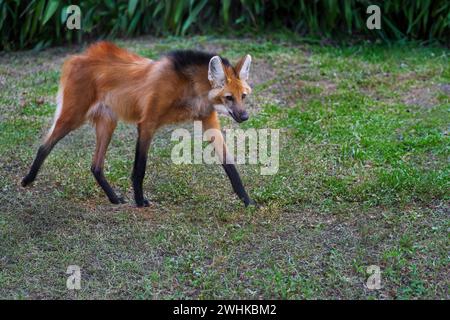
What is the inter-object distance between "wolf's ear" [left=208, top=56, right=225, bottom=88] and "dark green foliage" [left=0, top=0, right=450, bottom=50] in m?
3.44

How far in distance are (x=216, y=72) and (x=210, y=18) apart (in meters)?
3.85

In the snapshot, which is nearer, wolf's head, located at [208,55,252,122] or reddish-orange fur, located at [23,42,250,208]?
wolf's head, located at [208,55,252,122]

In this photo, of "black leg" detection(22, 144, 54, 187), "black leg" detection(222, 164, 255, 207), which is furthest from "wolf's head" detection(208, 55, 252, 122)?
"black leg" detection(22, 144, 54, 187)

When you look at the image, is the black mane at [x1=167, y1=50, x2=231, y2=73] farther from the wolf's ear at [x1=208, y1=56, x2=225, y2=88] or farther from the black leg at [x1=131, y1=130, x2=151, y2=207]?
the black leg at [x1=131, y1=130, x2=151, y2=207]

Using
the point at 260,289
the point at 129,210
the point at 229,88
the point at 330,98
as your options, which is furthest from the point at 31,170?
the point at 330,98

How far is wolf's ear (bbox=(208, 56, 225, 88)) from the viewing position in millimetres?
4324

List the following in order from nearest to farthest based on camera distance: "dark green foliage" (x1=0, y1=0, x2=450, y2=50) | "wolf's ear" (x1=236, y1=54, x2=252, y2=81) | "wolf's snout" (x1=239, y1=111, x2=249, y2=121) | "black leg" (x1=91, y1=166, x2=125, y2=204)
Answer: "wolf's snout" (x1=239, y1=111, x2=249, y2=121) → "wolf's ear" (x1=236, y1=54, x2=252, y2=81) → "black leg" (x1=91, y1=166, x2=125, y2=204) → "dark green foliage" (x1=0, y1=0, x2=450, y2=50)

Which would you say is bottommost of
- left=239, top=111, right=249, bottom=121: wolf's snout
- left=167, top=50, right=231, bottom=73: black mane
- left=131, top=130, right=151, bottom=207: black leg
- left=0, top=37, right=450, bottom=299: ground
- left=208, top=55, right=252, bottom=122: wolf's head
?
left=0, top=37, right=450, bottom=299: ground

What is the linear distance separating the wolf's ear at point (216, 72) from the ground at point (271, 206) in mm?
804

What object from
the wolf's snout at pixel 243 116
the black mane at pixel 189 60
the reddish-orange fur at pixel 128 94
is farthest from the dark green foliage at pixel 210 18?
the wolf's snout at pixel 243 116

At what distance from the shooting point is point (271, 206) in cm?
450

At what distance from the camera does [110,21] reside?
8.12 meters

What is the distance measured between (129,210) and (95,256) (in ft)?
2.06
